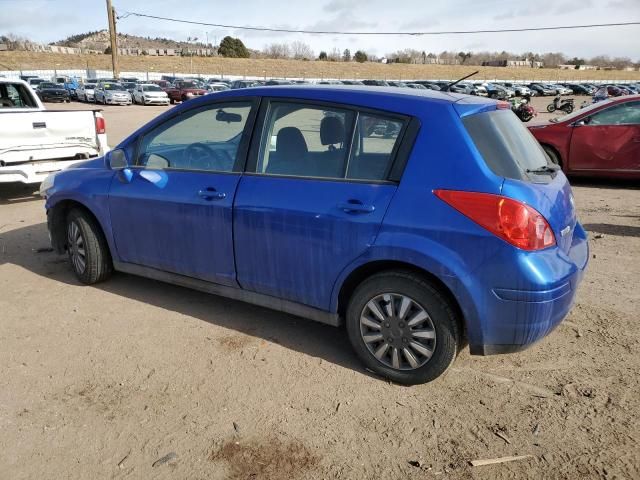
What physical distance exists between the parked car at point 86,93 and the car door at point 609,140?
1497 inches

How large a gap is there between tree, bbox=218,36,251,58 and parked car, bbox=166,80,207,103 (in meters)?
66.4

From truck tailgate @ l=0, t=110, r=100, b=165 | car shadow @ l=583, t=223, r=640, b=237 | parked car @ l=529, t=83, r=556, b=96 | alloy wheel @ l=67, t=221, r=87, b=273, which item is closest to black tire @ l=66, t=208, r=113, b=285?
alloy wheel @ l=67, t=221, r=87, b=273

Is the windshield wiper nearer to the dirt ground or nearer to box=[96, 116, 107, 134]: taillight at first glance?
the dirt ground

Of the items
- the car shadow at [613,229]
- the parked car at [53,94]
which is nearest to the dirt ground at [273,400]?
the car shadow at [613,229]

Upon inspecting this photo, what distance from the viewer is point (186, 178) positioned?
400cm

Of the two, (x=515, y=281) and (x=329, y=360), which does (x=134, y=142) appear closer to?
(x=329, y=360)

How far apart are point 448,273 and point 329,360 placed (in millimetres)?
1116

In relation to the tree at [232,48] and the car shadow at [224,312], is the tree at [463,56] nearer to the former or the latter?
the tree at [232,48]

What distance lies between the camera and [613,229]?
6.67 m

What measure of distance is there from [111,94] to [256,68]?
175 feet

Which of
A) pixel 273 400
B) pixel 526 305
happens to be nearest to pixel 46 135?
pixel 273 400

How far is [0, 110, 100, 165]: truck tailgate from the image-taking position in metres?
7.41

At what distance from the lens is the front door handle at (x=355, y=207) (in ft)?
10.4

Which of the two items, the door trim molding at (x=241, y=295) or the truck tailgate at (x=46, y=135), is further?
the truck tailgate at (x=46, y=135)
